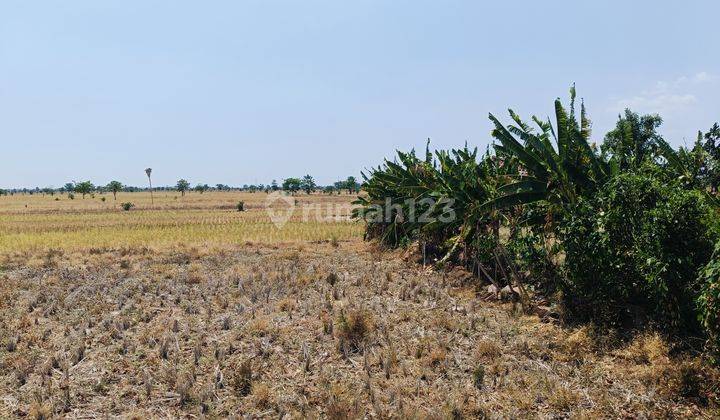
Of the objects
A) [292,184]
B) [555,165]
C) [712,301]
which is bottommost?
[712,301]

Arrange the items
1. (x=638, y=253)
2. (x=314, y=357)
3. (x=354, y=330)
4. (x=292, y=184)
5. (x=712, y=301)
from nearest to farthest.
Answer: (x=712, y=301) < (x=638, y=253) < (x=314, y=357) < (x=354, y=330) < (x=292, y=184)

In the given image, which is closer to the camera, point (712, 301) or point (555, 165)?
point (712, 301)

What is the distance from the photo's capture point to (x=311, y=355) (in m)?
6.84

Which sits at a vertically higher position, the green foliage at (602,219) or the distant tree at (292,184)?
the distant tree at (292,184)

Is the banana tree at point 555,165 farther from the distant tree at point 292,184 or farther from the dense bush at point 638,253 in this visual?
the distant tree at point 292,184

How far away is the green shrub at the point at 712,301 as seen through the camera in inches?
181

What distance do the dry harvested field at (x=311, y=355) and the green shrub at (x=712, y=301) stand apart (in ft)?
2.01

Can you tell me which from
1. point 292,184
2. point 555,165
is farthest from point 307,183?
point 555,165

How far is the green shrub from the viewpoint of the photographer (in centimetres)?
461

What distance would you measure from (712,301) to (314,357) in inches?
202

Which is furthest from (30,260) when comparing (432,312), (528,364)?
(528,364)

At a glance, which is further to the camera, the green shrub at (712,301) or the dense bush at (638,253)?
the dense bush at (638,253)

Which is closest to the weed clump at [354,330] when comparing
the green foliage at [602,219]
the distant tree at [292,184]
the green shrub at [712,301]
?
the green foliage at [602,219]

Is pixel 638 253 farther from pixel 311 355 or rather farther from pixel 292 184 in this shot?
pixel 292 184
